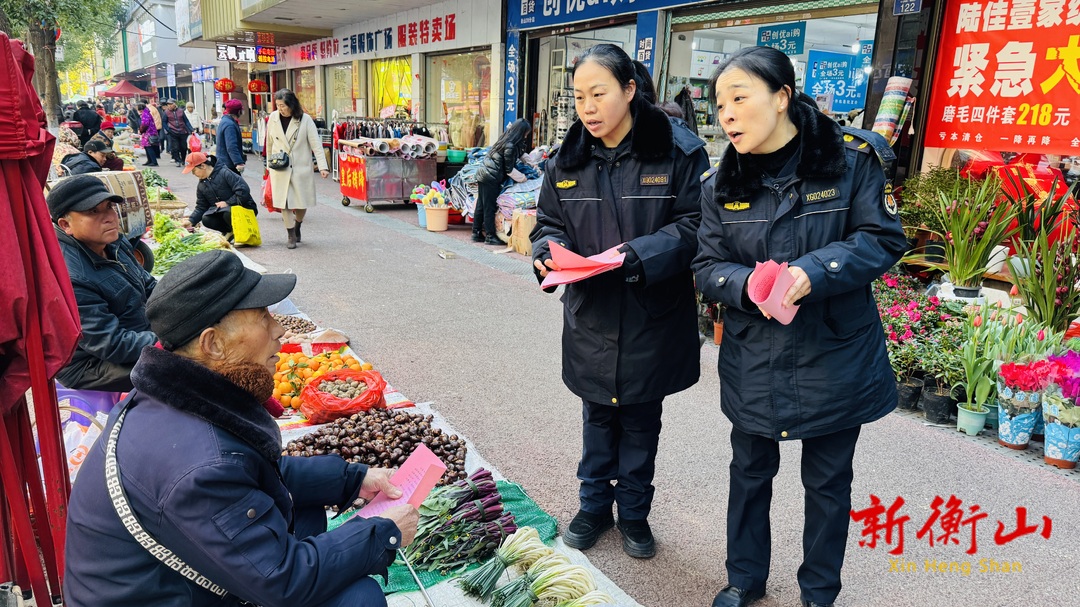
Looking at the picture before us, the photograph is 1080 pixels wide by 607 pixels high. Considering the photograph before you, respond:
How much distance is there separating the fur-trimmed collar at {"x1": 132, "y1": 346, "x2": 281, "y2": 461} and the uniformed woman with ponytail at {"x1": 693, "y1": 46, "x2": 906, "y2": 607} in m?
1.50

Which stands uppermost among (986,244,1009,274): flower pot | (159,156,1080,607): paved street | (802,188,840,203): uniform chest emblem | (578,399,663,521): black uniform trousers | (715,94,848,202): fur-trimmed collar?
(715,94,848,202): fur-trimmed collar

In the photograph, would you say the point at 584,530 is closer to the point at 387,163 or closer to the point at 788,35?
the point at 788,35

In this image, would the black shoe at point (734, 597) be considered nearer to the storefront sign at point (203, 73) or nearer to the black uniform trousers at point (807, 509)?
the black uniform trousers at point (807, 509)

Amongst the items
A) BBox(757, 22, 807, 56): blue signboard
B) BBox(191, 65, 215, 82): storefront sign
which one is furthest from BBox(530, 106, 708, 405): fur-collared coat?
BBox(191, 65, 215, 82): storefront sign

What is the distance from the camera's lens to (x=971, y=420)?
4145 millimetres

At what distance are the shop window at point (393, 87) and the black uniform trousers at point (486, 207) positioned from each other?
20.7 ft

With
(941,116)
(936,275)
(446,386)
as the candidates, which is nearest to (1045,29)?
(941,116)

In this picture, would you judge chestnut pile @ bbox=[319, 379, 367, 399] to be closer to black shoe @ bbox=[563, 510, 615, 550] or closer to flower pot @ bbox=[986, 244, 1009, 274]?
black shoe @ bbox=[563, 510, 615, 550]

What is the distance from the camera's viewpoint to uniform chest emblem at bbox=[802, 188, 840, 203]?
225cm

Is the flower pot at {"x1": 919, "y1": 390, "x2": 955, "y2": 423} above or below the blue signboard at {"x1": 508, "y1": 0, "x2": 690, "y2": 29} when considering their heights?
below

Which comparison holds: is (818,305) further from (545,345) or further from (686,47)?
(686,47)

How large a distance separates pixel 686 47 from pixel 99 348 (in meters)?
7.77

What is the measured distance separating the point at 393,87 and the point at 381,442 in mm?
14765

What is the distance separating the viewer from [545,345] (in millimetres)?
5867
